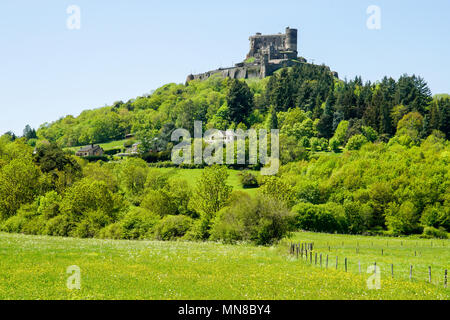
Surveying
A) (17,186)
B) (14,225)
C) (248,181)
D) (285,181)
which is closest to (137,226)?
(14,225)

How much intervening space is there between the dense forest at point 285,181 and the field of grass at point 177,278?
16402 millimetres

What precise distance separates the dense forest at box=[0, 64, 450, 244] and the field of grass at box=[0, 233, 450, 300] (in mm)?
16402

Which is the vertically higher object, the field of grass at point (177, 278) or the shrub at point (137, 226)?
the field of grass at point (177, 278)

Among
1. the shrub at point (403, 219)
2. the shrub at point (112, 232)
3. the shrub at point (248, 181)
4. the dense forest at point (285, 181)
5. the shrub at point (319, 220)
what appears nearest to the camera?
the shrub at point (112, 232)

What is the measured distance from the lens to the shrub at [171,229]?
55.2m

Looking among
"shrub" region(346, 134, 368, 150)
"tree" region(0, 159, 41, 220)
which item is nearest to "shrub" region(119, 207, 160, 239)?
"tree" region(0, 159, 41, 220)

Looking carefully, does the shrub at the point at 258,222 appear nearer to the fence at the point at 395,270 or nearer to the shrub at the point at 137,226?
the fence at the point at 395,270

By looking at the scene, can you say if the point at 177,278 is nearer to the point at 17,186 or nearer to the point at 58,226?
the point at 58,226

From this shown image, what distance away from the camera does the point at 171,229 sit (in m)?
55.5

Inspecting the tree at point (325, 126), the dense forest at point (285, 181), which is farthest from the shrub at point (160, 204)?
the tree at point (325, 126)

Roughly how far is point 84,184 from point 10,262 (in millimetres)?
34697
